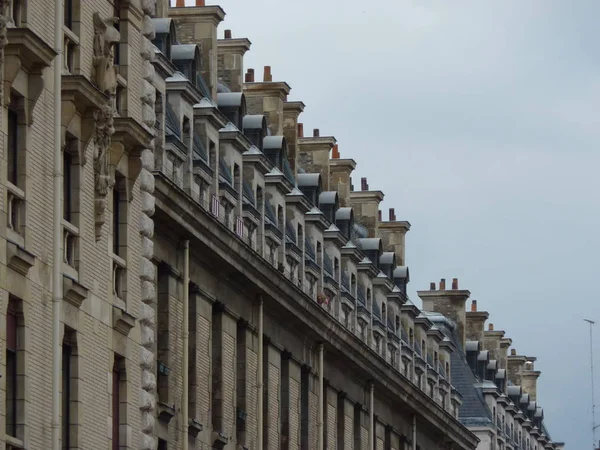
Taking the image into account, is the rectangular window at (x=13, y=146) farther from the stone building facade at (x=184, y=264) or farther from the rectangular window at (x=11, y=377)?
the rectangular window at (x=11, y=377)

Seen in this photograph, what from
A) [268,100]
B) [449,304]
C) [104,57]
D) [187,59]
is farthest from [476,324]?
[104,57]

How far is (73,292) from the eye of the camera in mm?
38594

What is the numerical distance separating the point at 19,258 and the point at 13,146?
2022mm

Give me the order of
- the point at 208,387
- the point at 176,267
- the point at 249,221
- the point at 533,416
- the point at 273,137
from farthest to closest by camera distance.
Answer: the point at 533,416, the point at 273,137, the point at 249,221, the point at 208,387, the point at 176,267

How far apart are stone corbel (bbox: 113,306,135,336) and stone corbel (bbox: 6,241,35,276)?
5.07 meters

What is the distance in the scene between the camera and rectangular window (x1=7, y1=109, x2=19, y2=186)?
3622cm

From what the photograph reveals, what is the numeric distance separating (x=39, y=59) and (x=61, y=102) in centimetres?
207

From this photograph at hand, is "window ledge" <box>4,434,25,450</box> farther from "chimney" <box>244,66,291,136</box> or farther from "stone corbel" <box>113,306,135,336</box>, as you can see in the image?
"chimney" <box>244,66,291,136</box>

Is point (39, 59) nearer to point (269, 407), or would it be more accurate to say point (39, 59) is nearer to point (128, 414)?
point (128, 414)

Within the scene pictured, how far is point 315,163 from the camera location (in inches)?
3258

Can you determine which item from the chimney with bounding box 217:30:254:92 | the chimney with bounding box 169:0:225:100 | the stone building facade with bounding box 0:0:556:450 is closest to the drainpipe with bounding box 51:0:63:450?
the stone building facade with bounding box 0:0:556:450

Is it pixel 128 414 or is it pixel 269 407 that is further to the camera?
pixel 269 407

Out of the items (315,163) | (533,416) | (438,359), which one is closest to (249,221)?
(315,163)

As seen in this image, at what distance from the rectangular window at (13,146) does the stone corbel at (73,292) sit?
272 centimetres
